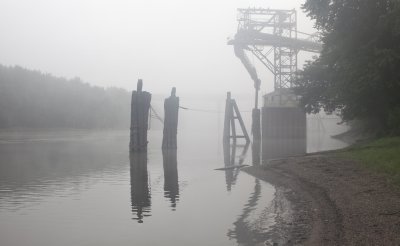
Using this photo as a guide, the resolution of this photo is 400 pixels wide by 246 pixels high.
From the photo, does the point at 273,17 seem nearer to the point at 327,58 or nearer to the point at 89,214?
the point at 327,58

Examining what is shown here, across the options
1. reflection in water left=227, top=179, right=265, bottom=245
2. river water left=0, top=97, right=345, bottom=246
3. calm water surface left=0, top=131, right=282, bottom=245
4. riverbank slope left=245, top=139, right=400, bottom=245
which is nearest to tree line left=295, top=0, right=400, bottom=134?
riverbank slope left=245, top=139, right=400, bottom=245

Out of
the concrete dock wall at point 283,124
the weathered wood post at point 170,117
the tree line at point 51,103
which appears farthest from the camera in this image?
the tree line at point 51,103

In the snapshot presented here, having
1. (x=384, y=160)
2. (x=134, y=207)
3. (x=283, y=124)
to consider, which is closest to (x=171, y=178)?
(x=134, y=207)

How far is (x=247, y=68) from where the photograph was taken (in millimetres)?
70875

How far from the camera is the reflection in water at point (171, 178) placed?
19.4 meters

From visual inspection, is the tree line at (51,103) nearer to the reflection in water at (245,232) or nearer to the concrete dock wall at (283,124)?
the concrete dock wall at (283,124)

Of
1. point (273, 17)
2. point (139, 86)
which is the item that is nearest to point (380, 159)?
point (139, 86)

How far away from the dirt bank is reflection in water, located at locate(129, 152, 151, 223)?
482cm

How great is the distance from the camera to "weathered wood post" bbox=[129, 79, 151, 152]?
129 feet

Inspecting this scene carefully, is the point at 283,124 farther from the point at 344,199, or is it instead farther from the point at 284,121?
the point at 344,199

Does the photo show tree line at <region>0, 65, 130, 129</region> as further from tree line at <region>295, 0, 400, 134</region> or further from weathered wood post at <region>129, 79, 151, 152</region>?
tree line at <region>295, 0, 400, 134</region>

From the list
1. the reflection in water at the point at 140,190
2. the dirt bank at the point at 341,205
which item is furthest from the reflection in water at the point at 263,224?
the reflection in water at the point at 140,190

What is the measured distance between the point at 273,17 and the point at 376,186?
2206 inches

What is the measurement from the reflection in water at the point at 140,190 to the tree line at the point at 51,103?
78820 millimetres
